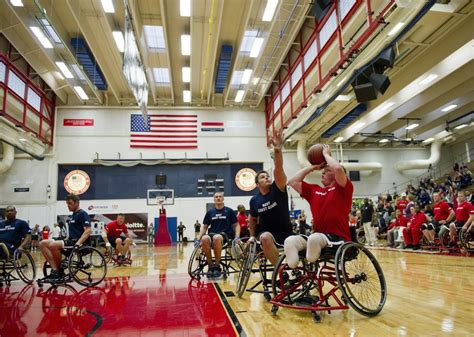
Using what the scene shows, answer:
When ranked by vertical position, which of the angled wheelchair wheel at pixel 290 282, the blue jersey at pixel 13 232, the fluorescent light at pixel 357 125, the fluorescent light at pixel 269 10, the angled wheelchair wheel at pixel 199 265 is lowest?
the angled wheelchair wheel at pixel 199 265

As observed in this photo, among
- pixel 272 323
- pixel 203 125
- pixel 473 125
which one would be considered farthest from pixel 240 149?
pixel 272 323

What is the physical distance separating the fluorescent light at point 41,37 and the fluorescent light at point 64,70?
3.17 ft

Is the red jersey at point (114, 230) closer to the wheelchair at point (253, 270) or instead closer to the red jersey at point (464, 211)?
the wheelchair at point (253, 270)

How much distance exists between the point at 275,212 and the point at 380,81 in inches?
214

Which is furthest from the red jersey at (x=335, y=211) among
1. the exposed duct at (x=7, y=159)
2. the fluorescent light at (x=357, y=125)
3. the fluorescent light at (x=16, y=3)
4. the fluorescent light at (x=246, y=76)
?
the exposed duct at (x=7, y=159)

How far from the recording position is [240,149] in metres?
17.0

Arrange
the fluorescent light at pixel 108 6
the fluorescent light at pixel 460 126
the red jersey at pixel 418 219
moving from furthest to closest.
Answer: the fluorescent light at pixel 460 126, the fluorescent light at pixel 108 6, the red jersey at pixel 418 219

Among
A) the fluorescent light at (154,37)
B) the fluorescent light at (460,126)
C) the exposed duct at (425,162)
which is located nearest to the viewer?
the fluorescent light at (154,37)

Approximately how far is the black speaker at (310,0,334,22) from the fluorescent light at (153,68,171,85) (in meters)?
6.76

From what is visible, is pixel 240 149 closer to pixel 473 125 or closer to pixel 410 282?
pixel 473 125

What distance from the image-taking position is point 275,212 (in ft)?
10.5

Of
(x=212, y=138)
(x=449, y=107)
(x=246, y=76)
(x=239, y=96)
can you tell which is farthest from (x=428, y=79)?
(x=212, y=138)

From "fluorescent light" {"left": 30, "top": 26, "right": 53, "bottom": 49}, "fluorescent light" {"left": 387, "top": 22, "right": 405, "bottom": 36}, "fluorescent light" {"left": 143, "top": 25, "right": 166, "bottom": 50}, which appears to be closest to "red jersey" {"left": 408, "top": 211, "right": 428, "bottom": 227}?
"fluorescent light" {"left": 387, "top": 22, "right": 405, "bottom": 36}

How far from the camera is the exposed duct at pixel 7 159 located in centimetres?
1428
